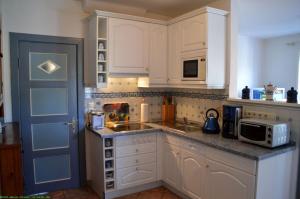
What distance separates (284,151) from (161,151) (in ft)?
4.68

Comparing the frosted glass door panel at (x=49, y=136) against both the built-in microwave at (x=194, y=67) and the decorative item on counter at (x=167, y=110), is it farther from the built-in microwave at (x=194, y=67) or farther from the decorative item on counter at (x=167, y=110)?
the built-in microwave at (x=194, y=67)

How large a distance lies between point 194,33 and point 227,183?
166 cm

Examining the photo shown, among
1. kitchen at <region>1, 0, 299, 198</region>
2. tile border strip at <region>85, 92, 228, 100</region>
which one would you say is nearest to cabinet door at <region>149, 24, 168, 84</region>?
kitchen at <region>1, 0, 299, 198</region>

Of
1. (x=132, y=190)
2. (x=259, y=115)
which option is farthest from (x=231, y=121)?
(x=132, y=190)

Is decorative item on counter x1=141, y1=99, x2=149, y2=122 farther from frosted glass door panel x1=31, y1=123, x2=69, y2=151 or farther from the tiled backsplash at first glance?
frosted glass door panel x1=31, y1=123, x2=69, y2=151

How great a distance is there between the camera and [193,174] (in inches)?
98.9

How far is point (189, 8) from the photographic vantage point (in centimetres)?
321

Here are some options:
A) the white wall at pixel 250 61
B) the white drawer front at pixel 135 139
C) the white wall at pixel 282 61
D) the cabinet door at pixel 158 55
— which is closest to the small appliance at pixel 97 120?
the white drawer front at pixel 135 139

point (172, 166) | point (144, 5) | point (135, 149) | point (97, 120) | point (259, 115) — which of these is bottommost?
point (172, 166)

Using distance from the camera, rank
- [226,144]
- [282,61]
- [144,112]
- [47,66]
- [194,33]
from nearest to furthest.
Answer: [226,144] → [194,33] → [47,66] → [144,112] → [282,61]

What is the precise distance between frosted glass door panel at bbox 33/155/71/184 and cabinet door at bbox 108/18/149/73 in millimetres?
1308

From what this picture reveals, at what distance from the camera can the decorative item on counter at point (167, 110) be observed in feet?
11.6

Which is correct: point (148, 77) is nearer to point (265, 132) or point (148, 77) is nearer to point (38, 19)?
point (38, 19)

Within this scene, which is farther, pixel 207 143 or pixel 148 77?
pixel 148 77
